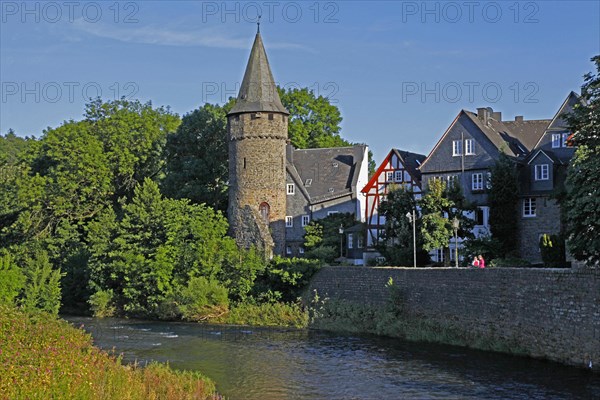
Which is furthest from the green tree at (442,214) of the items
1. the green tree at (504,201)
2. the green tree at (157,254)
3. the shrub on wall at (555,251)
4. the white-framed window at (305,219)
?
the white-framed window at (305,219)

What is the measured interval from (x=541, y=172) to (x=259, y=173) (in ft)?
55.2

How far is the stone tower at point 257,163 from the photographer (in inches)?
1898

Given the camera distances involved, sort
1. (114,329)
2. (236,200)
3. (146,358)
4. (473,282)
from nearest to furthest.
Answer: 1. (146,358)
2. (473,282)
3. (114,329)
4. (236,200)

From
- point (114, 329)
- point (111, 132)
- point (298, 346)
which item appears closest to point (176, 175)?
point (111, 132)

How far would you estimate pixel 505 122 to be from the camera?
49719mm

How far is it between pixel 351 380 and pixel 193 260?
20352 mm

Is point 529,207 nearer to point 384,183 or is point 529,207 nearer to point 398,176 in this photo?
point 398,176

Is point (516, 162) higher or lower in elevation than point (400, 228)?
higher

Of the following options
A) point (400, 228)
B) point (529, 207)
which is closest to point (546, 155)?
point (529, 207)

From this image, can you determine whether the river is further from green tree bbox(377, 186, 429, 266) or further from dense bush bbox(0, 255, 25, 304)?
→ green tree bbox(377, 186, 429, 266)

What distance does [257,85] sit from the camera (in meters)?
49.7

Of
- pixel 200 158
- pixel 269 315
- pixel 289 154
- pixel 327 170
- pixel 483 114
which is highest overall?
pixel 483 114

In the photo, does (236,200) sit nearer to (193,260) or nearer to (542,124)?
(193,260)

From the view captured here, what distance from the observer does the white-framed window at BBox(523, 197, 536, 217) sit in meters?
42.8
